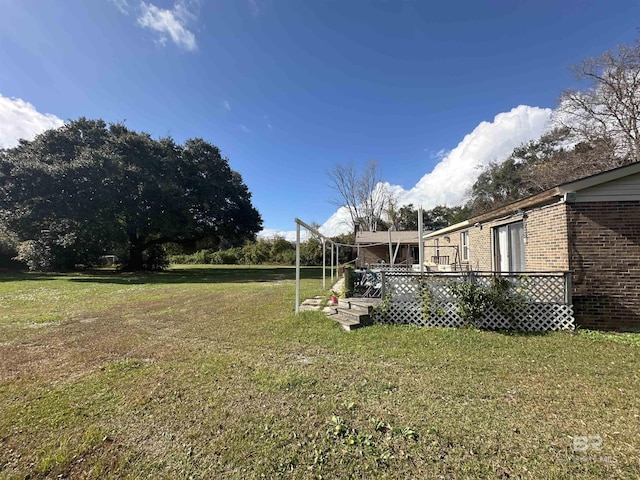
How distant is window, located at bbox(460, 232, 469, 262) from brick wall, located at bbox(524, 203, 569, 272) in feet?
16.8

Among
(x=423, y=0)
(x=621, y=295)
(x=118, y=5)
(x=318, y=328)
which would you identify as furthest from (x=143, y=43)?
(x=621, y=295)

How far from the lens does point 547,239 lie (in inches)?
243

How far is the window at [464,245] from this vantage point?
39.6ft

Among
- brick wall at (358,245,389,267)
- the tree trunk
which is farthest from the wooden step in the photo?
the tree trunk

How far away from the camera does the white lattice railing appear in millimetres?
5562

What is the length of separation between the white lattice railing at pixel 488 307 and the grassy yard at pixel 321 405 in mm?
388

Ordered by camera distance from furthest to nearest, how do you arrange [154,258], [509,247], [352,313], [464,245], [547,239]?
[154,258] → [464,245] → [509,247] → [352,313] → [547,239]

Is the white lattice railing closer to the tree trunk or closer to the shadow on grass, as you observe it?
the shadow on grass

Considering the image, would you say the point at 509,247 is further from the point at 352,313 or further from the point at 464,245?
the point at 352,313

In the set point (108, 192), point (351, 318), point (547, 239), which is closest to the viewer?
point (547, 239)

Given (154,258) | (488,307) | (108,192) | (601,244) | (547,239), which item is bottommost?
(488,307)

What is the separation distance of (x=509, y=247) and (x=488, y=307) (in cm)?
346

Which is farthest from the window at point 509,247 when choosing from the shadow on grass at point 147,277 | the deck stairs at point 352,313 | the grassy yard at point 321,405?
the shadow on grass at point 147,277

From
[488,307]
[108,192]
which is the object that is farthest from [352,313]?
[108,192]
